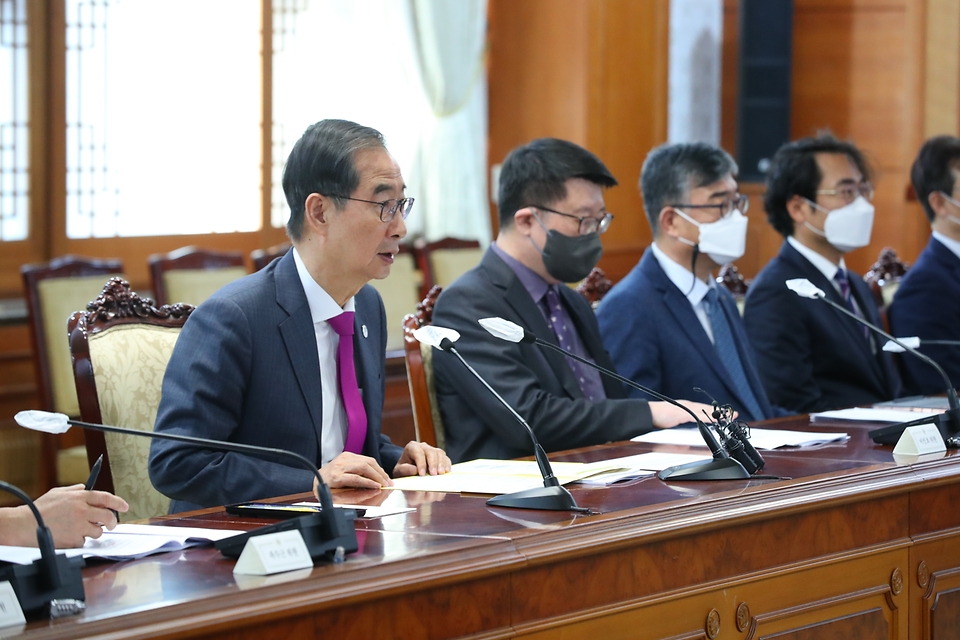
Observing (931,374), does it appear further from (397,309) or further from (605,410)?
(397,309)

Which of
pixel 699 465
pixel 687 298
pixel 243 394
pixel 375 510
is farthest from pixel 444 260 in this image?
pixel 375 510

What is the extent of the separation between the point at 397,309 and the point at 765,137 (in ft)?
10.2

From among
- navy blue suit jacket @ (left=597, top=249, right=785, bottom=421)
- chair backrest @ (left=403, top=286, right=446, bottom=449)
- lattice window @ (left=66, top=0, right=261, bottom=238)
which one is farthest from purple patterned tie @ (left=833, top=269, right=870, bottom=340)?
lattice window @ (left=66, top=0, right=261, bottom=238)

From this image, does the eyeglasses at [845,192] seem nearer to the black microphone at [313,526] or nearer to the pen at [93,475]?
the black microphone at [313,526]

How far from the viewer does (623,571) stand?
163 cm

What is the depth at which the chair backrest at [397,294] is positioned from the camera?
16.3ft

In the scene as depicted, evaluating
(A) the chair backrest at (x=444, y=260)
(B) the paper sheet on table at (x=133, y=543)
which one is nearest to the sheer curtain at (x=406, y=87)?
(A) the chair backrest at (x=444, y=260)

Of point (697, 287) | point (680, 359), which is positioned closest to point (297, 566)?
point (680, 359)

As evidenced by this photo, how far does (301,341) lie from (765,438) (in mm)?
994

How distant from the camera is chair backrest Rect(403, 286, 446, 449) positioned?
266cm

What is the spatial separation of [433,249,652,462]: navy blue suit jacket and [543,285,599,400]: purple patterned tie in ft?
0.21

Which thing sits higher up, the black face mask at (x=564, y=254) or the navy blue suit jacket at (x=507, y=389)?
the black face mask at (x=564, y=254)

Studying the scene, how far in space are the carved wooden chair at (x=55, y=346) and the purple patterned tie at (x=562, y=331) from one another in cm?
171

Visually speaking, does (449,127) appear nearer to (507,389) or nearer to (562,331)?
(562,331)
